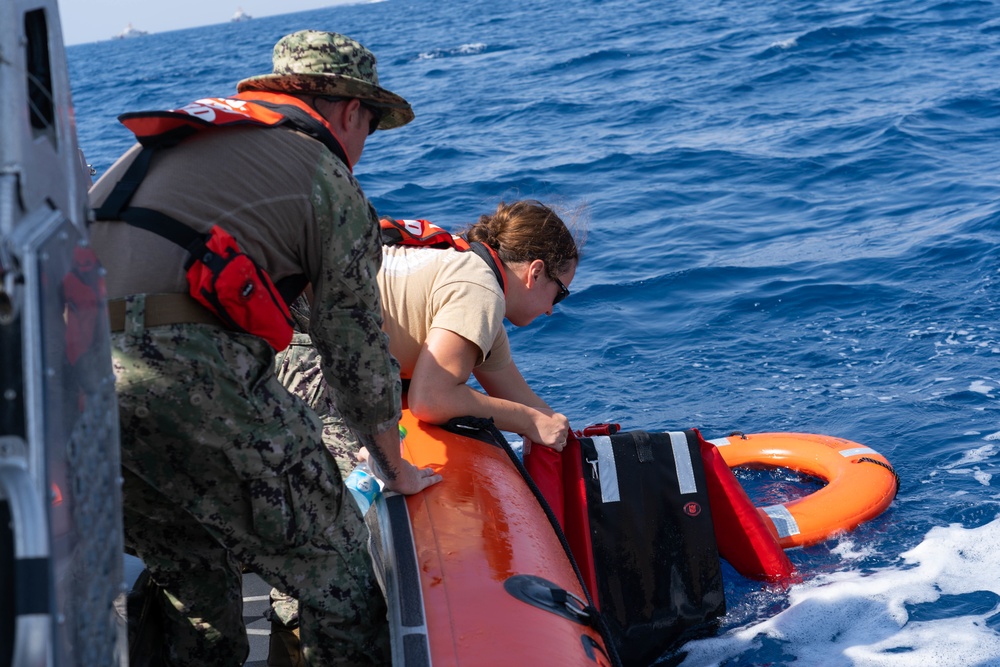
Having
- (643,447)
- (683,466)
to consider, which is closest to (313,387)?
(643,447)

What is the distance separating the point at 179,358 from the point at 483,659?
858 mm

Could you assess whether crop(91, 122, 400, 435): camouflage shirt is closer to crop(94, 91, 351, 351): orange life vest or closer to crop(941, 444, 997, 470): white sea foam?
crop(94, 91, 351, 351): orange life vest

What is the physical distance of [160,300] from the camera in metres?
1.83

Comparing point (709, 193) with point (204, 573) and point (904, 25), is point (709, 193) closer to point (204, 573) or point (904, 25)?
point (204, 573)

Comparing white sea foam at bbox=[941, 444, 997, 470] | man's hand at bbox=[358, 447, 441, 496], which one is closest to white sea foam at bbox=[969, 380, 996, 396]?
white sea foam at bbox=[941, 444, 997, 470]

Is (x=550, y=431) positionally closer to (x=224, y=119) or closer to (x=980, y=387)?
(x=224, y=119)

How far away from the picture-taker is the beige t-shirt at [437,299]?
9.23 ft

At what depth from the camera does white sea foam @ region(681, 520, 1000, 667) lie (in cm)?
320

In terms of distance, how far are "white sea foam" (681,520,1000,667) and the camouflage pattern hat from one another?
6.51ft

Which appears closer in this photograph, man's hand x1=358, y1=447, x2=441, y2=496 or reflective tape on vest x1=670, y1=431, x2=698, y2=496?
man's hand x1=358, y1=447, x2=441, y2=496

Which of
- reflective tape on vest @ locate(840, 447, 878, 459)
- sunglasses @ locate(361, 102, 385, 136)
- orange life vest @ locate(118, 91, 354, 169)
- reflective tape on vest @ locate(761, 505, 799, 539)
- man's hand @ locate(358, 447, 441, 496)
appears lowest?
reflective tape on vest @ locate(761, 505, 799, 539)

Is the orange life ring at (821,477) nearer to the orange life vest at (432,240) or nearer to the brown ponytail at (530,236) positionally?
the brown ponytail at (530,236)

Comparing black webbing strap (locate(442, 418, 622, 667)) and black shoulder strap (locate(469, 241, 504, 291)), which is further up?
black shoulder strap (locate(469, 241, 504, 291))

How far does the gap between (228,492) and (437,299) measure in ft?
3.46
